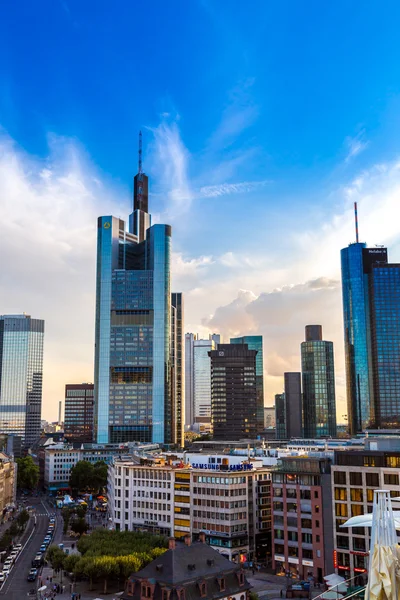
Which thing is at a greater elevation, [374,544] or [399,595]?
[374,544]

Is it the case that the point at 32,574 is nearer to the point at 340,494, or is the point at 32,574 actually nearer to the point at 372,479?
the point at 340,494

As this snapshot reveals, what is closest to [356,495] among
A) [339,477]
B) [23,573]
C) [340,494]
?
[340,494]

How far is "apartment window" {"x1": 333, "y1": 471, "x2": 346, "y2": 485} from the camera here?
121431 mm

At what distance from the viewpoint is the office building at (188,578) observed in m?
88.8

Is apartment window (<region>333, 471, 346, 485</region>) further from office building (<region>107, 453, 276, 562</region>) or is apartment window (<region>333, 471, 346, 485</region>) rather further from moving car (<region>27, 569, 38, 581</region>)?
moving car (<region>27, 569, 38, 581</region>)

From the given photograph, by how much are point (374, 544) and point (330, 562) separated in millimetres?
79323

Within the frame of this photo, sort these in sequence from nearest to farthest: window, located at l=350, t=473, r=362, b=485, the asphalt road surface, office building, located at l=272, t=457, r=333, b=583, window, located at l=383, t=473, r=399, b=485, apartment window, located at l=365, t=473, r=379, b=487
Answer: the asphalt road surface
window, located at l=383, t=473, r=399, b=485
apartment window, located at l=365, t=473, r=379, b=487
window, located at l=350, t=473, r=362, b=485
office building, located at l=272, t=457, r=333, b=583

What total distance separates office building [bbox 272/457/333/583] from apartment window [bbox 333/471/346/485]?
3.54 meters

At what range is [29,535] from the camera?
168750mm

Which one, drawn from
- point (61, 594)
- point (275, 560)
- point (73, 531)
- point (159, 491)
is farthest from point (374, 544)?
point (73, 531)

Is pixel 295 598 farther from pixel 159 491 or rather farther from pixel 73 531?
pixel 73 531

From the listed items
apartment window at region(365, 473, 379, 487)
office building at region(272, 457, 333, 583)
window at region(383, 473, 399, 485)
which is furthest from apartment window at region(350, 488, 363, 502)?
office building at region(272, 457, 333, 583)

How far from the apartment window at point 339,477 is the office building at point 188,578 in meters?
32.4

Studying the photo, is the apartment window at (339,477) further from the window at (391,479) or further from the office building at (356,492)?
the window at (391,479)
